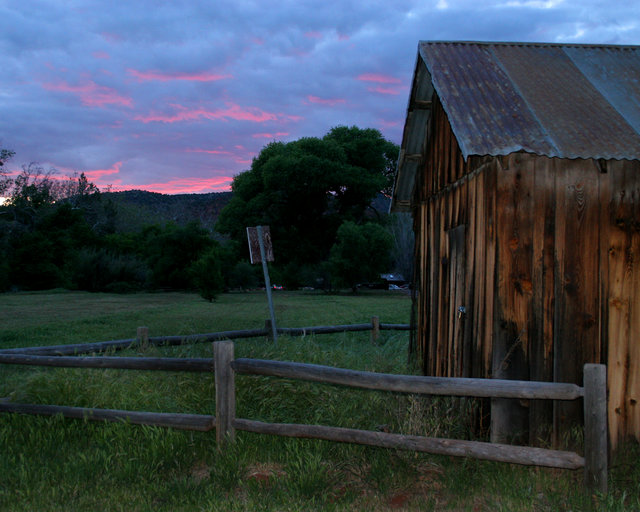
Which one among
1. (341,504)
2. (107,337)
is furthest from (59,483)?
(107,337)

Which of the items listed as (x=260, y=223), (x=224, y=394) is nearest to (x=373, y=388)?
(x=224, y=394)

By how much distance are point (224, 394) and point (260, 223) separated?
4426 cm

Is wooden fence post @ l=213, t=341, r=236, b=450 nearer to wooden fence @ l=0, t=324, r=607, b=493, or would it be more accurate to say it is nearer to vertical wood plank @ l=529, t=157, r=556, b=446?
wooden fence @ l=0, t=324, r=607, b=493

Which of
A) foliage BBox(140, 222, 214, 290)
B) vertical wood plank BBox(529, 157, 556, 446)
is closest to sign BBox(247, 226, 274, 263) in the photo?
vertical wood plank BBox(529, 157, 556, 446)

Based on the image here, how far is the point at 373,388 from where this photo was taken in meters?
4.98

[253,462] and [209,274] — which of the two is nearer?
[253,462]

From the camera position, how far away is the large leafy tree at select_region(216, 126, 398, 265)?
48500 mm

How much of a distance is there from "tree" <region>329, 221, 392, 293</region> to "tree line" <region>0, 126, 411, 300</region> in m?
0.07

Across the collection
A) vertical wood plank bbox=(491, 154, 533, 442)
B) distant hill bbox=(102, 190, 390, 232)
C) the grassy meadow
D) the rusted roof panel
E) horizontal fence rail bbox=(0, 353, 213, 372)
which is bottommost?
the grassy meadow

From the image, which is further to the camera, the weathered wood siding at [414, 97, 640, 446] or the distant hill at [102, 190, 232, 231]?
the distant hill at [102, 190, 232, 231]

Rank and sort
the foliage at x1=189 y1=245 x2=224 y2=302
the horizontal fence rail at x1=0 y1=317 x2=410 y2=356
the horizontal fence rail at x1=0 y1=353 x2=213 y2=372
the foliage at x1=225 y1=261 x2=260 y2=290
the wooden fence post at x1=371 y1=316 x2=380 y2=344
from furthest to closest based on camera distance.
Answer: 1. the foliage at x1=225 y1=261 x2=260 y2=290
2. the foliage at x1=189 y1=245 x2=224 y2=302
3. the wooden fence post at x1=371 y1=316 x2=380 y2=344
4. the horizontal fence rail at x1=0 y1=317 x2=410 y2=356
5. the horizontal fence rail at x1=0 y1=353 x2=213 y2=372

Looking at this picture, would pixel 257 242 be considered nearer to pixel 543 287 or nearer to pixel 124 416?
pixel 124 416

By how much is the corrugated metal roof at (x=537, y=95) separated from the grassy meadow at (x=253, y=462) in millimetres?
2824

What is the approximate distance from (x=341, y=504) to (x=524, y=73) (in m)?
5.29
